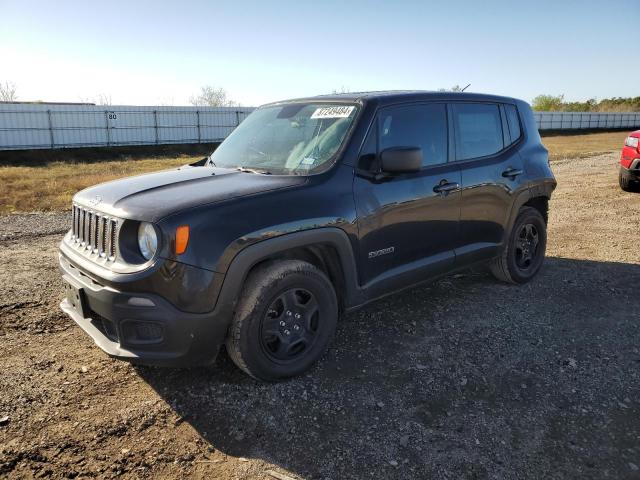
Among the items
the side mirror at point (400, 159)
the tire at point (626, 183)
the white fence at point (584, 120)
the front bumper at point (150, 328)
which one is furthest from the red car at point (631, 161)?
the white fence at point (584, 120)

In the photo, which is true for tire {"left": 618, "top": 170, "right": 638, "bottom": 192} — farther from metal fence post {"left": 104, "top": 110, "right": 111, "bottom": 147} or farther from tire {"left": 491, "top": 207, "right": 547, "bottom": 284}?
metal fence post {"left": 104, "top": 110, "right": 111, "bottom": 147}

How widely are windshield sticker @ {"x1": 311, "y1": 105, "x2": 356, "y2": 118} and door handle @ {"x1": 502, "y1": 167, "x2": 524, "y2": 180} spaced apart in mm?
1785

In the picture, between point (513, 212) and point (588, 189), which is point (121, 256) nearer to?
point (513, 212)

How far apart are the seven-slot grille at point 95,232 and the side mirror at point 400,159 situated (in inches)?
71.5

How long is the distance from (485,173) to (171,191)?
2.75m

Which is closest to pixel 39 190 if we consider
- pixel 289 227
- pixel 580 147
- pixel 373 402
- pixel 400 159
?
pixel 289 227

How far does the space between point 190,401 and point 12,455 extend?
0.96m

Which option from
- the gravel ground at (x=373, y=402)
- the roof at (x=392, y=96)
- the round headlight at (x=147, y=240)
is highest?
the roof at (x=392, y=96)

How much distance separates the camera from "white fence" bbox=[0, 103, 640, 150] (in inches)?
1022

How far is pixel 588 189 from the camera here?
11.4m

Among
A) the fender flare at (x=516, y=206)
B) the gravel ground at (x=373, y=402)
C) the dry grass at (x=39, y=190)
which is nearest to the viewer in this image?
the gravel ground at (x=373, y=402)

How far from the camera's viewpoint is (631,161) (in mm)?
9844

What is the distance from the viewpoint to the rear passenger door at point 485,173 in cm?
438

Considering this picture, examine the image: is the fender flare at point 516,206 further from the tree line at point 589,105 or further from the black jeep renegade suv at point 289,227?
the tree line at point 589,105
